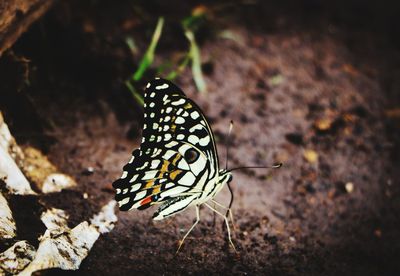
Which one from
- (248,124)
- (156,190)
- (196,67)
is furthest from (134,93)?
(248,124)

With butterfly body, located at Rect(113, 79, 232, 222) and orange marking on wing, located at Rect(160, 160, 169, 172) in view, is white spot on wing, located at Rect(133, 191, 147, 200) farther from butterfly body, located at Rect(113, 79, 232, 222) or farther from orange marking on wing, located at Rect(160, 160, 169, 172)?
orange marking on wing, located at Rect(160, 160, 169, 172)

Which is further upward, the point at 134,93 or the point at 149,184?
the point at 134,93

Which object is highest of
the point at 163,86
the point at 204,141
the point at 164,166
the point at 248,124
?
the point at 163,86

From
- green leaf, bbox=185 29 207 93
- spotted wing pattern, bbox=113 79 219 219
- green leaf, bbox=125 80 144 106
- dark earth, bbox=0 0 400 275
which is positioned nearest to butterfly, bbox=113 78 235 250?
spotted wing pattern, bbox=113 79 219 219

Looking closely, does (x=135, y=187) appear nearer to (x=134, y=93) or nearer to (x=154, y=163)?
(x=154, y=163)

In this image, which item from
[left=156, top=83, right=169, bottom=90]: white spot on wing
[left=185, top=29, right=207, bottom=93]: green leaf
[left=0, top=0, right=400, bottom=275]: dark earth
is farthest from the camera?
[left=185, top=29, right=207, bottom=93]: green leaf

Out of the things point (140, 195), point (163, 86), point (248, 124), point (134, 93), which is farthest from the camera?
point (248, 124)

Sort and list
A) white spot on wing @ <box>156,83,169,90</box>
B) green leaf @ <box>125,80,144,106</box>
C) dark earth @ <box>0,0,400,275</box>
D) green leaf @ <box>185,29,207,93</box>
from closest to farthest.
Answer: white spot on wing @ <box>156,83,169,90</box>, dark earth @ <box>0,0,400,275</box>, green leaf @ <box>125,80,144,106</box>, green leaf @ <box>185,29,207,93</box>

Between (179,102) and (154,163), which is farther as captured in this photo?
(154,163)

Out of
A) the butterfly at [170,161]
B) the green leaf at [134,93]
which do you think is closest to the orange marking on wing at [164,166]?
the butterfly at [170,161]
